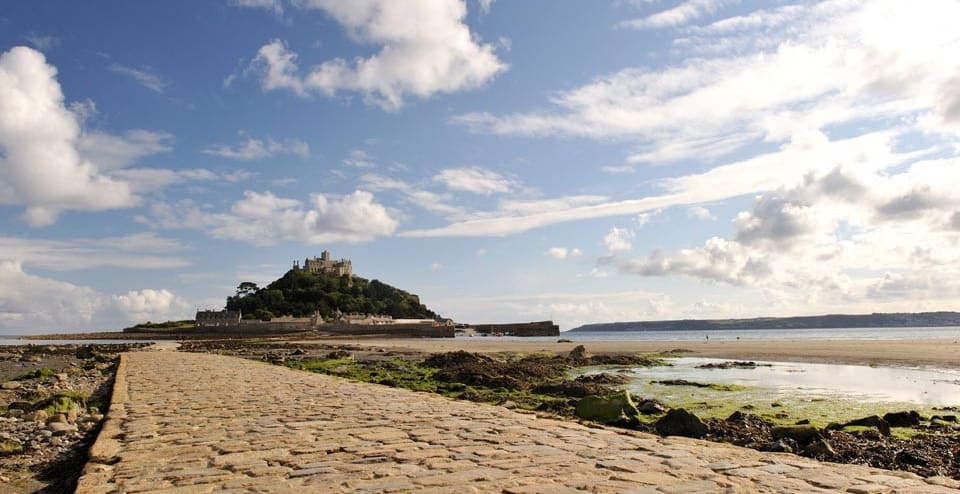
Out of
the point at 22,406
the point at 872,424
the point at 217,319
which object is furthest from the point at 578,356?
the point at 217,319

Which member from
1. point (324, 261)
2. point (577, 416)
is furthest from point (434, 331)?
point (577, 416)

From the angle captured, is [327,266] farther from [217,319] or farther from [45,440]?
[45,440]

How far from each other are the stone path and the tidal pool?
607cm

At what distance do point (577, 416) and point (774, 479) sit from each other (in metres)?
5.78

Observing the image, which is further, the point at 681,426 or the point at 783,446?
the point at 681,426

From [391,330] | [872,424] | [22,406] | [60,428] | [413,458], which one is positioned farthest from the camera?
[391,330]

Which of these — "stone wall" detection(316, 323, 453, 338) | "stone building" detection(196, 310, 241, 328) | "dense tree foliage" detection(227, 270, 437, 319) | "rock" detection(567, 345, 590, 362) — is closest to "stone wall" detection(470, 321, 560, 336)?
"dense tree foliage" detection(227, 270, 437, 319)

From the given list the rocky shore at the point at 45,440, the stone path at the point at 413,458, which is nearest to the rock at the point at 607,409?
the stone path at the point at 413,458

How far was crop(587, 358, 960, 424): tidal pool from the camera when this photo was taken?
46.7ft

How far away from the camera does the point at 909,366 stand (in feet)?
88.7

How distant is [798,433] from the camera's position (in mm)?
9852

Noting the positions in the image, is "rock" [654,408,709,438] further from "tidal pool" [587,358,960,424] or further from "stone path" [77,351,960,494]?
"tidal pool" [587,358,960,424]

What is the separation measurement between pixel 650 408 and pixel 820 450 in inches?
184

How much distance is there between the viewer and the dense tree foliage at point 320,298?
13025cm
